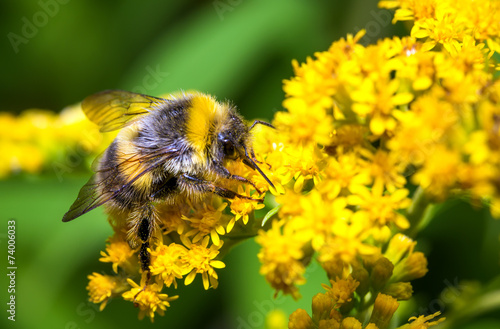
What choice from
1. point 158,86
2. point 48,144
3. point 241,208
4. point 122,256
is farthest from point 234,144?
point 158,86

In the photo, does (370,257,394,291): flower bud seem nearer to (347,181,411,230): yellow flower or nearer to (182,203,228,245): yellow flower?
(347,181,411,230): yellow flower

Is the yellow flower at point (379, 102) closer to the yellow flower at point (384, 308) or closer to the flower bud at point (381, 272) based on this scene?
the flower bud at point (381, 272)

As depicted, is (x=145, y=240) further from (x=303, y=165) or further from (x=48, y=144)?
(x=48, y=144)

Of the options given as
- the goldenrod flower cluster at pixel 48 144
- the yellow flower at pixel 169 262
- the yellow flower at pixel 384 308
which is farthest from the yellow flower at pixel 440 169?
the goldenrod flower cluster at pixel 48 144

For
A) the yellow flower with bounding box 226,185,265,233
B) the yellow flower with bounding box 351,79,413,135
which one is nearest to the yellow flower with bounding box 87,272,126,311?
the yellow flower with bounding box 226,185,265,233

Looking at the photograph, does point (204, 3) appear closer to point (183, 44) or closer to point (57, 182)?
point (183, 44)

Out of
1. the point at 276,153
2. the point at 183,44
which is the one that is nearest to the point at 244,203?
the point at 276,153
